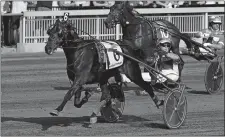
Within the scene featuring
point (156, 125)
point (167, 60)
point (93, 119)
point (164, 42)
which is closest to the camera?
point (93, 119)

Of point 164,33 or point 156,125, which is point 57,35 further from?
point 164,33

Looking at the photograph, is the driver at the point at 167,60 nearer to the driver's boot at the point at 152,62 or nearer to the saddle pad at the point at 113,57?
the driver's boot at the point at 152,62

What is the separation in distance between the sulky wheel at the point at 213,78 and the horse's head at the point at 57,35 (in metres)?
5.57

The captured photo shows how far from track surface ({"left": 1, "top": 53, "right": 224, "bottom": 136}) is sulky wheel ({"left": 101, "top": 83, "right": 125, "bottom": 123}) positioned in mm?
134

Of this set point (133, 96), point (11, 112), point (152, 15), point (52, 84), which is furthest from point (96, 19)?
point (11, 112)

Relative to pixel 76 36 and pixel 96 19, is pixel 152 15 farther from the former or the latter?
pixel 76 36

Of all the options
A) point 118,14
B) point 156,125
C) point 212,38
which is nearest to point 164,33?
point 212,38

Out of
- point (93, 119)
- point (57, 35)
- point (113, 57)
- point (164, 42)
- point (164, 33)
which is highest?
point (57, 35)

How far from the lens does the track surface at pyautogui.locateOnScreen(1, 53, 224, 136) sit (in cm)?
1323

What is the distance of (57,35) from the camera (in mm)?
13469

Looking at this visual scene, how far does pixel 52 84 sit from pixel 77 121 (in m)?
5.95

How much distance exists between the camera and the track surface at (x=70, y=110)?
13227 mm

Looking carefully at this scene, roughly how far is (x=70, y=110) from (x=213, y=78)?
4097mm

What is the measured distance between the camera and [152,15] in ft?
91.4
